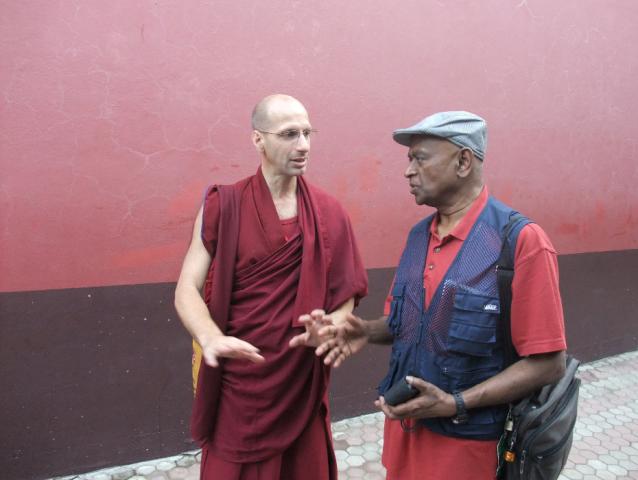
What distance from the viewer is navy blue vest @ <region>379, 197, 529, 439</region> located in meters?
1.53

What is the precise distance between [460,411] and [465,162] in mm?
712

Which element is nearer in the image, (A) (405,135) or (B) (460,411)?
(B) (460,411)

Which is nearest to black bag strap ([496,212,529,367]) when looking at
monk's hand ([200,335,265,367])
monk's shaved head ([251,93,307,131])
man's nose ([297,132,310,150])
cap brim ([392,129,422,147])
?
cap brim ([392,129,422,147])

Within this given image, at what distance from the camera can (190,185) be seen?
3012mm

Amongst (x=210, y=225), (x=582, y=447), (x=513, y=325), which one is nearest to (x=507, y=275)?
(x=513, y=325)

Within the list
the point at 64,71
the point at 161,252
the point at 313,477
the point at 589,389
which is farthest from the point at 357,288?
the point at 589,389

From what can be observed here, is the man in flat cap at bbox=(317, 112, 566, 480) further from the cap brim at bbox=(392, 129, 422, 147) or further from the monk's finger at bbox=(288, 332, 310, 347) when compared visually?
the monk's finger at bbox=(288, 332, 310, 347)

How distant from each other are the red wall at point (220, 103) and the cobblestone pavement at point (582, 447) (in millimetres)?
1037

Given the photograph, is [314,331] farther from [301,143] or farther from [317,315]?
[301,143]

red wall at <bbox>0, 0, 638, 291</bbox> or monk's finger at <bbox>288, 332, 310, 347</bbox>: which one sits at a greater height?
red wall at <bbox>0, 0, 638, 291</bbox>

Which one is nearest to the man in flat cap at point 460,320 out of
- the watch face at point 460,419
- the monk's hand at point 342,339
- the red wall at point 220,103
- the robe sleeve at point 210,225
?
the watch face at point 460,419

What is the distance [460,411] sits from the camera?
154cm

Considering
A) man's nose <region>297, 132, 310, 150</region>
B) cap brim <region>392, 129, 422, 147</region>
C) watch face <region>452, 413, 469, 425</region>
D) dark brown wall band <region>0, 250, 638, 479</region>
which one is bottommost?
dark brown wall band <region>0, 250, 638, 479</region>

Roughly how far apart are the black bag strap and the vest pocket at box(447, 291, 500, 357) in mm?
24
